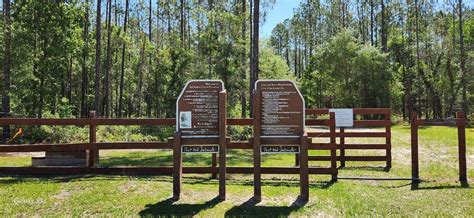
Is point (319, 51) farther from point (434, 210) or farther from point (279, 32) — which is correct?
point (434, 210)

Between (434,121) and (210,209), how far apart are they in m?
5.53

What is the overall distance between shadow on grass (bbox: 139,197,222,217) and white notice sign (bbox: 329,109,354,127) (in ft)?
14.6

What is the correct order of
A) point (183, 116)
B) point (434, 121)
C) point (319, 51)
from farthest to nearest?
point (319, 51) < point (434, 121) < point (183, 116)

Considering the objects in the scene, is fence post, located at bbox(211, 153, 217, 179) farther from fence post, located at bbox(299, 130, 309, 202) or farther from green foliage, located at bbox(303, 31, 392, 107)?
green foliage, located at bbox(303, 31, 392, 107)

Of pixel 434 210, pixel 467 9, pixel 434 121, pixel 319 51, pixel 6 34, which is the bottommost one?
pixel 434 210

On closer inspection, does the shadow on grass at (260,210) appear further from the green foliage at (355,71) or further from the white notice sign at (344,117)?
the green foliage at (355,71)

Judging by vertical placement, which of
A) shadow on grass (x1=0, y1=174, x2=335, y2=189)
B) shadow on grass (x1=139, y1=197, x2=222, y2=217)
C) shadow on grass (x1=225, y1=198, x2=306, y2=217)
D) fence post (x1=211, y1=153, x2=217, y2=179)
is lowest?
shadow on grass (x1=225, y1=198, x2=306, y2=217)

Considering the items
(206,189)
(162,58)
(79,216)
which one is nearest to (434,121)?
→ (206,189)

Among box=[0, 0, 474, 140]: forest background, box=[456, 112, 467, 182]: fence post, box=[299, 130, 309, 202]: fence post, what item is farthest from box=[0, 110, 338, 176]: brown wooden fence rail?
box=[0, 0, 474, 140]: forest background

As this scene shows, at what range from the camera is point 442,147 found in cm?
1486

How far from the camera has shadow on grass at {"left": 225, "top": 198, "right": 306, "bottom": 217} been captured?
5.67 meters

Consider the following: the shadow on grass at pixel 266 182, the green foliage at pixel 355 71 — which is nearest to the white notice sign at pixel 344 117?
the shadow on grass at pixel 266 182

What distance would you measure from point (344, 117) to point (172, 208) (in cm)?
529

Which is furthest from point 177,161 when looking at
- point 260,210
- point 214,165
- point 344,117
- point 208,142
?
point 344,117
